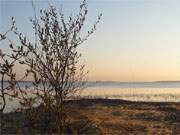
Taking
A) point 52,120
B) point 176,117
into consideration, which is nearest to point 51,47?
point 52,120

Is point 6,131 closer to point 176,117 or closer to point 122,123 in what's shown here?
point 122,123

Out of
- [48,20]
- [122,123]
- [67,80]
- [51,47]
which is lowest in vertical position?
[122,123]

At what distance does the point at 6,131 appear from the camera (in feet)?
39.5

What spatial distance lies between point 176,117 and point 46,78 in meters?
7.74

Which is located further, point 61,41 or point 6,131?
point 6,131

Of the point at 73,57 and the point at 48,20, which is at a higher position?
the point at 48,20

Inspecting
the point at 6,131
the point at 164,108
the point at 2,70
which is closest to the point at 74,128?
the point at 6,131

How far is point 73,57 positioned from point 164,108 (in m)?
10.9

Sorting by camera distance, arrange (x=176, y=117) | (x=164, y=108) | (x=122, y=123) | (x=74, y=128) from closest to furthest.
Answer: (x=74, y=128), (x=122, y=123), (x=176, y=117), (x=164, y=108)

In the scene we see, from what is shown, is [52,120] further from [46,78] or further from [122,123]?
[122,123]

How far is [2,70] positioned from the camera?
7.19 metres

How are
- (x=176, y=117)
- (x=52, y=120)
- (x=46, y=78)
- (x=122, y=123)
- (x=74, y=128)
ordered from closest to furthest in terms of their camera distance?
(x=46, y=78) → (x=52, y=120) → (x=74, y=128) → (x=122, y=123) → (x=176, y=117)

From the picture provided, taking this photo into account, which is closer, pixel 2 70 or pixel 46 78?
pixel 2 70

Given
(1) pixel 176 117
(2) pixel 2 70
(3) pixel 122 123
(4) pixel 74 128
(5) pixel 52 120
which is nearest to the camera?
(2) pixel 2 70
